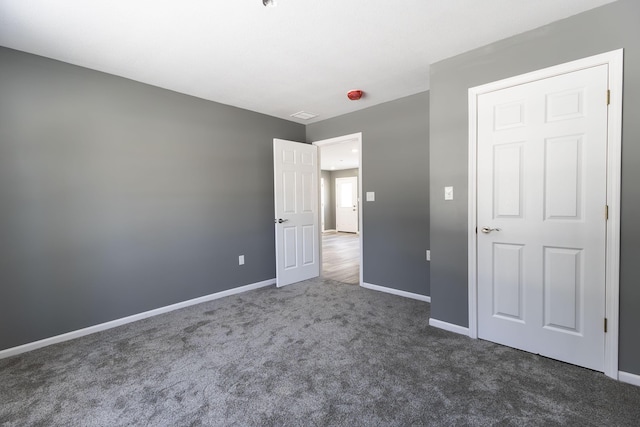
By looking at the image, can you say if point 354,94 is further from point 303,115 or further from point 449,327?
point 449,327

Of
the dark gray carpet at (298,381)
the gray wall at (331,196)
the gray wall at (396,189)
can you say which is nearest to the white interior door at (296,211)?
the gray wall at (396,189)

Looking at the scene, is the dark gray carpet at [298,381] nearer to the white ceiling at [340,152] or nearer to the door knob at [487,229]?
the door knob at [487,229]

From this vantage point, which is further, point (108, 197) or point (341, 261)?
point (341, 261)

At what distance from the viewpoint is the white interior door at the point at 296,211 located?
156 inches

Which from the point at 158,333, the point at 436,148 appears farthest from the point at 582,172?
the point at 158,333

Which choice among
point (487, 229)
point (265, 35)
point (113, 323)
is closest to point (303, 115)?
point (265, 35)

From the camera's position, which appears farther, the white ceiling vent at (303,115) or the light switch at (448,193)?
the white ceiling vent at (303,115)

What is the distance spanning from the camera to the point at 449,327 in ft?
8.50

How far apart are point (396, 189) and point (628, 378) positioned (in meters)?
2.45

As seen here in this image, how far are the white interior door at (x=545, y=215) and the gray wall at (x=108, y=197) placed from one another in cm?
285

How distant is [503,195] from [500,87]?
85 cm

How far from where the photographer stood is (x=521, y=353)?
85.8 inches

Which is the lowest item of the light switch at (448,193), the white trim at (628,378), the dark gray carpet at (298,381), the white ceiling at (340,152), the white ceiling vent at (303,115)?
the dark gray carpet at (298,381)

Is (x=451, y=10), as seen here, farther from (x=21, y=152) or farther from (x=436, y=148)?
(x=21, y=152)
